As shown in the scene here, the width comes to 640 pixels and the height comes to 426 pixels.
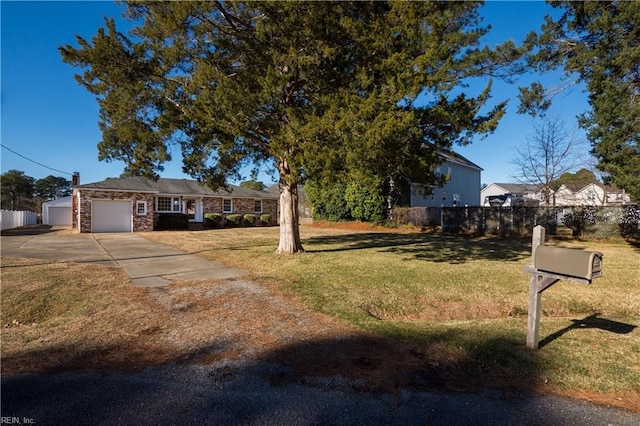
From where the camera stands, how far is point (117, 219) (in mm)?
22781

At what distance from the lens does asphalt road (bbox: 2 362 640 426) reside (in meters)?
2.64

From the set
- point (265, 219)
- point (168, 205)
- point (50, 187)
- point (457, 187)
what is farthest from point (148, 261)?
point (50, 187)

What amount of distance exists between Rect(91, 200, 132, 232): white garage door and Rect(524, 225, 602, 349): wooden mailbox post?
23.9 m

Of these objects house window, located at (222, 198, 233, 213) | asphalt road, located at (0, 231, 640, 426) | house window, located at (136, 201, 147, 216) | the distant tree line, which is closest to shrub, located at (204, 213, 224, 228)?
house window, located at (222, 198, 233, 213)

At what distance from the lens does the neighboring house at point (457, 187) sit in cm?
2961

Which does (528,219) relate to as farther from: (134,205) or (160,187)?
(134,205)

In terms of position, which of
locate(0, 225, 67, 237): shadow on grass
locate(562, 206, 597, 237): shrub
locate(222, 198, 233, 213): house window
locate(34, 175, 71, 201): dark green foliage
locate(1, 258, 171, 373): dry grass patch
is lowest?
locate(0, 225, 67, 237): shadow on grass

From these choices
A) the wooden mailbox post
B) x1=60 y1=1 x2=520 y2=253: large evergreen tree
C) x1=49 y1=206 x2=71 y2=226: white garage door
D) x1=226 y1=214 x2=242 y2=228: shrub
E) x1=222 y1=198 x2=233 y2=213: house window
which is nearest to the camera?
the wooden mailbox post

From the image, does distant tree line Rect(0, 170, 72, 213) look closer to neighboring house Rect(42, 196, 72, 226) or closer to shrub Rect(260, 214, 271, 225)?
neighboring house Rect(42, 196, 72, 226)

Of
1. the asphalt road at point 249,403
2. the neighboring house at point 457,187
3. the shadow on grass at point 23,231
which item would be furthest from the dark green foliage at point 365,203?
the asphalt road at point 249,403

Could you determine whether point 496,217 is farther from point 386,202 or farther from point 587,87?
point 587,87

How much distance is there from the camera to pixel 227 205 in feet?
91.9

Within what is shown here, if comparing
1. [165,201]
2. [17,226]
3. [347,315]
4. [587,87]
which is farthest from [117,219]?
[587,87]

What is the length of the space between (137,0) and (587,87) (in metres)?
13.2
